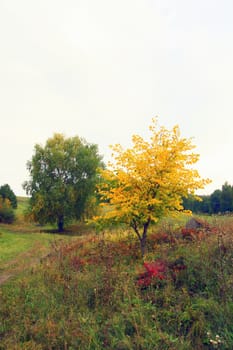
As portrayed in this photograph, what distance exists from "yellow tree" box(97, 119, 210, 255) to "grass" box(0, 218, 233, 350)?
71.4 inches

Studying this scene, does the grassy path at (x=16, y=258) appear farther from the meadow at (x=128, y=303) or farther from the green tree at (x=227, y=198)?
the green tree at (x=227, y=198)

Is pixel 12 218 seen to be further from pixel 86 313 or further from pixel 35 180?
pixel 86 313

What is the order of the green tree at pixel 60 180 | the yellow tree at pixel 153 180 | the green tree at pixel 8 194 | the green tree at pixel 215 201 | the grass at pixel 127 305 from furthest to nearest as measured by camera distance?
the green tree at pixel 215 201
the green tree at pixel 8 194
the green tree at pixel 60 180
the yellow tree at pixel 153 180
the grass at pixel 127 305

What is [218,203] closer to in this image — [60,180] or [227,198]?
[227,198]

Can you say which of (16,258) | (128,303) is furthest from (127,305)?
(16,258)

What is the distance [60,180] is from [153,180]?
22160 millimetres

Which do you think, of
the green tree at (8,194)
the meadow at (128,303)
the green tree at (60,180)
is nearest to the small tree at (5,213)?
the green tree at (8,194)

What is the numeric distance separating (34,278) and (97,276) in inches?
95.0

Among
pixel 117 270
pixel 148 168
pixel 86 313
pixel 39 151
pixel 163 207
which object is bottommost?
pixel 86 313

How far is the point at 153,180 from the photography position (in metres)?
10.8

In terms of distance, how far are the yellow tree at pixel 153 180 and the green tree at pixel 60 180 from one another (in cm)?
→ 1987

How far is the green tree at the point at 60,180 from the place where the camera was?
101ft

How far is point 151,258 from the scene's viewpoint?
1045 cm

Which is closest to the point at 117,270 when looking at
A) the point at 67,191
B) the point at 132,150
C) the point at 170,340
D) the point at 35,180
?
the point at 170,340
